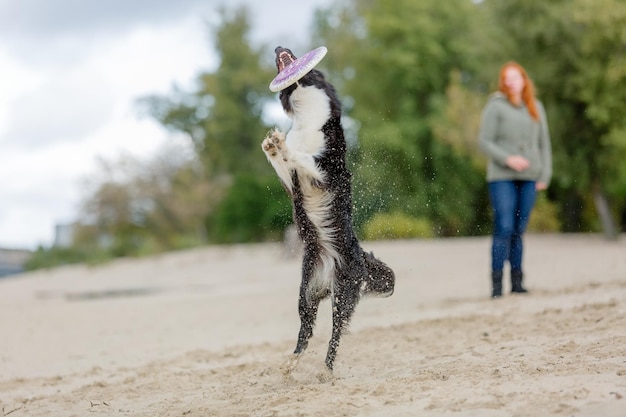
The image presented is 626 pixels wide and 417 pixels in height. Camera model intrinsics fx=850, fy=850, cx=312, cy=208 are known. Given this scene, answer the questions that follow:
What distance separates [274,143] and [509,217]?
4.25m

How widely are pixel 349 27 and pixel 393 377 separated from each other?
3167cm

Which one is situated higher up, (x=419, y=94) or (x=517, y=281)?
(x=419, y=94)

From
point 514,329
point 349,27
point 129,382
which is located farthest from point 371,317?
point 349,27

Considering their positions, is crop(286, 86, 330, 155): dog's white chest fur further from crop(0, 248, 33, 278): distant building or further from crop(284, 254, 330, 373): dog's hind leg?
crop(0, 248, 33, 278): distant building

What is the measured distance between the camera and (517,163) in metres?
8.21

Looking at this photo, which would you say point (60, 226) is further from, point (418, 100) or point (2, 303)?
point (2, 303)

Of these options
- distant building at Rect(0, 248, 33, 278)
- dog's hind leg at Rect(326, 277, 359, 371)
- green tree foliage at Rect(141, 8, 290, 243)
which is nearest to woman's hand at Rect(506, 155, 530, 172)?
dog's hind leg at Rect(326, 277, 359, 371)

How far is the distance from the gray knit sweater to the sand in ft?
4.17

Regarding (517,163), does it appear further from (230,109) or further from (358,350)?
(230,109)

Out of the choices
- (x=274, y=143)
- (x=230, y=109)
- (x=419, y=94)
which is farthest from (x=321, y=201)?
(x=230, y=109)

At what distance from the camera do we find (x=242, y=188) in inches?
1052

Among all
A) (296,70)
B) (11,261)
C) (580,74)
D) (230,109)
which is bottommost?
(11,261)

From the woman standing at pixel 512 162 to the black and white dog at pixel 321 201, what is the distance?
3.38 metres

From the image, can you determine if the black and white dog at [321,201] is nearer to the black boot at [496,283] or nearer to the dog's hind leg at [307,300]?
the dog's hind leg at [307,300]
